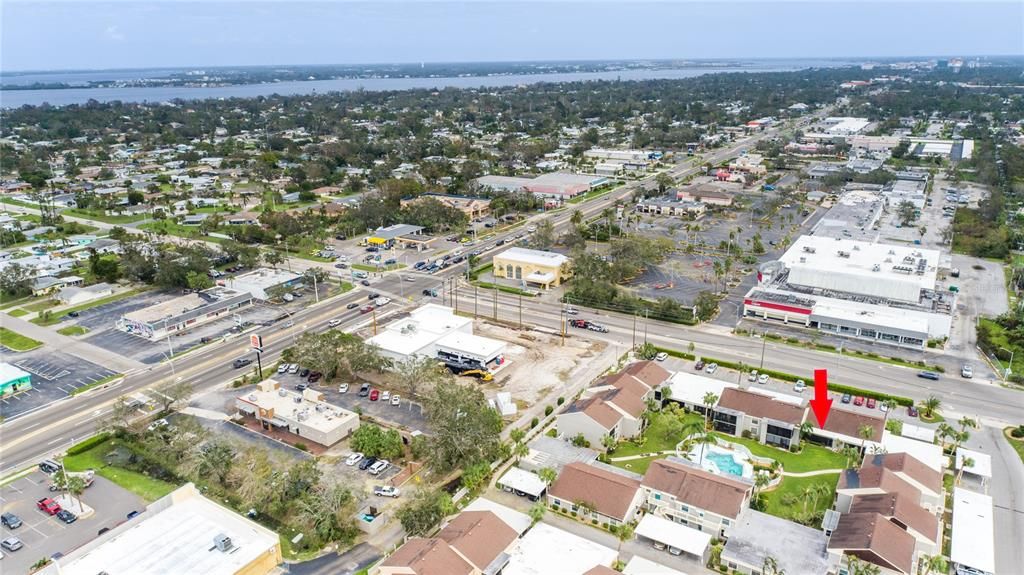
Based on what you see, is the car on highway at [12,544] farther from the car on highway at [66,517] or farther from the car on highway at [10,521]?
the car on highway at [66,517]

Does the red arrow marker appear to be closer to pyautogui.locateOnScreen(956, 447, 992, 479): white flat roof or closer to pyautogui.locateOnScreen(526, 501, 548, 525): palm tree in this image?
pyautogui.locateOnScreen(956, 447, 992, 479): white flat roof

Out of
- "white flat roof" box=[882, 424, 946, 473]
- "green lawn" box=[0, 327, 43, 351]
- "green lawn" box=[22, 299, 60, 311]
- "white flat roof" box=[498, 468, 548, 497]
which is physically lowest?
"green lawn" box=[0, 327, 43, 351]

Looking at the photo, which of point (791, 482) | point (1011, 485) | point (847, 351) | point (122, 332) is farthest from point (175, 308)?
point (1011, 485)

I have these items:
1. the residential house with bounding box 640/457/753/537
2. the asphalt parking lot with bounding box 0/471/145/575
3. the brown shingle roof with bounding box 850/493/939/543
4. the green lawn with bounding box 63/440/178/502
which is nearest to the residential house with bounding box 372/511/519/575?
the residential house with bounding box 640/457/753/537

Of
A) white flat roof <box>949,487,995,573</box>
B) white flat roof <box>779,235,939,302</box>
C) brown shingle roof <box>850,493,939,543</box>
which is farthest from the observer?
white flat roof <box>779,235,939,302</box>

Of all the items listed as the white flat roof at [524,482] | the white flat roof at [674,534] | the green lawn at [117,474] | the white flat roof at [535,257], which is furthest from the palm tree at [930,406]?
the green lawn at [117,474]

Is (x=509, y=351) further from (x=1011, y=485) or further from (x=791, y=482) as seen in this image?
(x=1011, y=485)

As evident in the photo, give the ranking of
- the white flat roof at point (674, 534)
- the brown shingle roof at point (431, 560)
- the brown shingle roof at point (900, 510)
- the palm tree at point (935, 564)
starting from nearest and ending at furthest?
the palm tree at point (935, 564), the brown shingle roof at point (431, 560), the brown shingle roof at point (900, 510), the white flat roof at point (674, 534)
